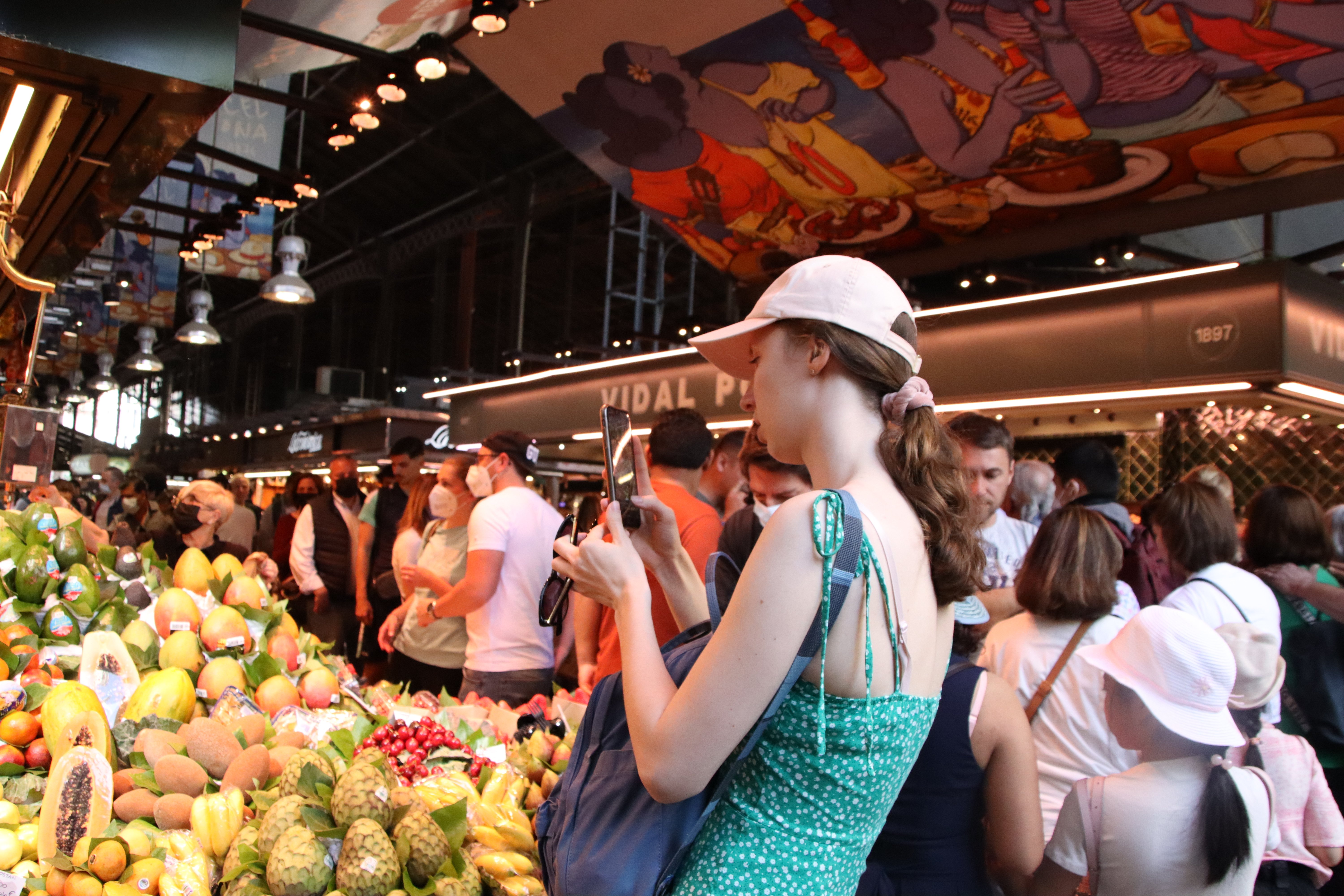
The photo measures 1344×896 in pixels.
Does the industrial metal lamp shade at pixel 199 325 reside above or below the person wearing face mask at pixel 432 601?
above

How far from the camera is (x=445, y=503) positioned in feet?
14.3

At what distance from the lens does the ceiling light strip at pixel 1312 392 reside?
444cm

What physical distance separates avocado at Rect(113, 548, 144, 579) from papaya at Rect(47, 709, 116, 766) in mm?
1202

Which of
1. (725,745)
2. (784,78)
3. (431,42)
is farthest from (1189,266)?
(725,745)

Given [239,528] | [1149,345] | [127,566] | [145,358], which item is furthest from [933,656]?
[145,358]

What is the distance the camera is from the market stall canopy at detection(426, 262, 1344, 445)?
173 inches

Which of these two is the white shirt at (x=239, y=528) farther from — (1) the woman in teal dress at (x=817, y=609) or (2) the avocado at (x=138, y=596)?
(1) the woman in teal dress at (x=817, y=609)

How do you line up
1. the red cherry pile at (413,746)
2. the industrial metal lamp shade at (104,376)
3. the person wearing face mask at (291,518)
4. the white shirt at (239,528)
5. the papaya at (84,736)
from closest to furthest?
the papaya at (84,736)
the red cherry pile at (413,746)
the person wearing face mask at (291,518)
the white shirt at (239,528)
the industrial metal lamp shade at (104,376)

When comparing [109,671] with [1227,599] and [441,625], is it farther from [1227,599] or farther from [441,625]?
[1227,599]

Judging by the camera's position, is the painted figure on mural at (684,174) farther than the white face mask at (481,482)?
Yes

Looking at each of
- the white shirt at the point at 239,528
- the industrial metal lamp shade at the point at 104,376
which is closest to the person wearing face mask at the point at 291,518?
the white shirt at the point at 239,528

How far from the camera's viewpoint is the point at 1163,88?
13.5 ft

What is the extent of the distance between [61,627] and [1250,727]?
2882mm

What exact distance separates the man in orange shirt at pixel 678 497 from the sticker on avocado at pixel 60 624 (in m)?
1.39
